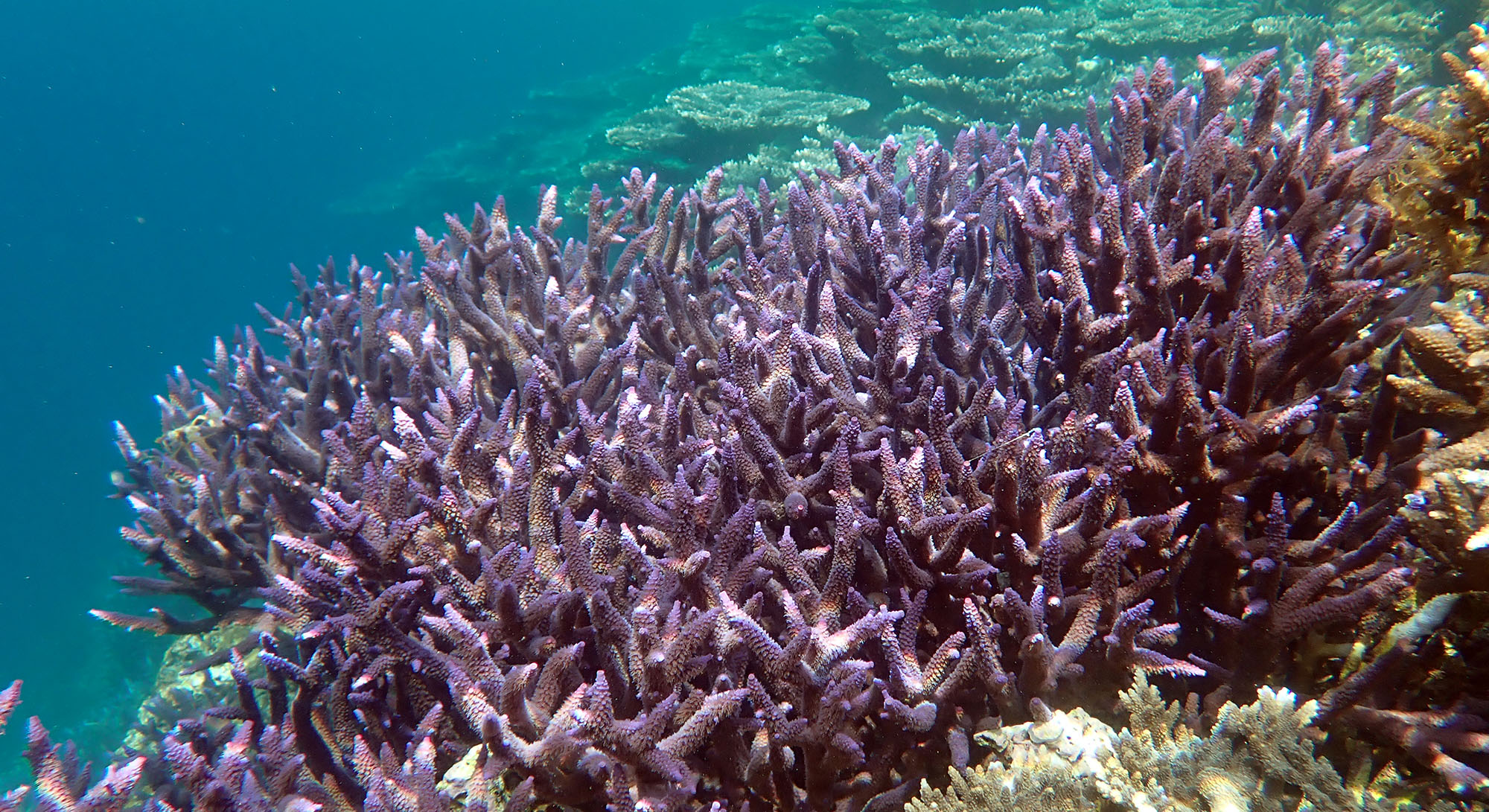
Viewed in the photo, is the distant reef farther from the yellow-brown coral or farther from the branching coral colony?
the yellow-brown coral

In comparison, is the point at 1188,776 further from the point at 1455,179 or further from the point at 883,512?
the point at 1455,179

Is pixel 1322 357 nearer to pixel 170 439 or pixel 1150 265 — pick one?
pixel 1150 265

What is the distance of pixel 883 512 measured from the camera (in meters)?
2.12

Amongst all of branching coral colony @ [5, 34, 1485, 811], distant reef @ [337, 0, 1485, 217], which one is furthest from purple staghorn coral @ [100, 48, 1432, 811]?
distant reef @ [337, 0, 1485, 217]

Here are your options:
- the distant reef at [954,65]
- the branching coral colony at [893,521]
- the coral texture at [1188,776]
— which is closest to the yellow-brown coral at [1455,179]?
the branching coral colony at [893,521]

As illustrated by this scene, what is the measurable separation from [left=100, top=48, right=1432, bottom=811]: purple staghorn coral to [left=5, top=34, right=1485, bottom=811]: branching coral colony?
12 millimetres

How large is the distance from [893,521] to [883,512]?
0.13ft

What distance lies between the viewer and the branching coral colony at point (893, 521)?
6.11ft

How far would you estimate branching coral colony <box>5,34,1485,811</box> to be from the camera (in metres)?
1.86

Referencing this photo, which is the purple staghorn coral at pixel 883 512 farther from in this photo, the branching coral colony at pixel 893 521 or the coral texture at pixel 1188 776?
the coral texture at pixel 1188 776

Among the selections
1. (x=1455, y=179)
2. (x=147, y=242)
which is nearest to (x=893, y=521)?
(x=1455, y=179)

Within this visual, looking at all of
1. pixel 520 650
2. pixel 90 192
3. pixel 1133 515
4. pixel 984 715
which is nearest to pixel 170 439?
pixel 520 650

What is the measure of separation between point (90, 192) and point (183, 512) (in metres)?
78.5

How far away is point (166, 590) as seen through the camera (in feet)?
11.9
